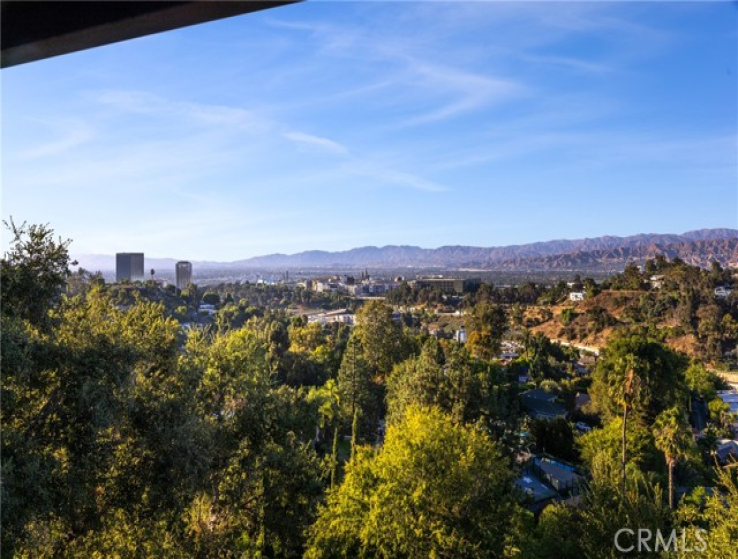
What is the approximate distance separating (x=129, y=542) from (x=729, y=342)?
150 ft

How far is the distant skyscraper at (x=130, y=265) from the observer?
70.1 meters

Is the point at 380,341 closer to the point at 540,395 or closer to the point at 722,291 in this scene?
the point at 540,395

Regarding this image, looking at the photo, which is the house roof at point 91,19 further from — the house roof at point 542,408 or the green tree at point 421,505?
the house roof at point 542,408

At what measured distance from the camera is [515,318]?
156ft

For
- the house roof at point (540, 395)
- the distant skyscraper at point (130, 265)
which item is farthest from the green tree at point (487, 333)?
the distant skyscraper at point (130, 265)

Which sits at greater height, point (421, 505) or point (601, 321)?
point (421, 505)

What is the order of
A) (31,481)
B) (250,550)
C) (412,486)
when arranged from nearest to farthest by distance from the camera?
(31,481)
(250,550)
(412,486)

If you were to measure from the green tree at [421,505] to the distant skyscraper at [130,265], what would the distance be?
6898 centimetres

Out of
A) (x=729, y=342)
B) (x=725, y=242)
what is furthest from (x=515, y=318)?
(x=725, y=242)

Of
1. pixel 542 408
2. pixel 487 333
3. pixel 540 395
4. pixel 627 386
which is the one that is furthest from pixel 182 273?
pixel 627 386

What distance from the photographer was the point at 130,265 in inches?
2808

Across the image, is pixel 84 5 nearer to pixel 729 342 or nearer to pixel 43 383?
pixel 43 383

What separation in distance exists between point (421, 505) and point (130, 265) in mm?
71363

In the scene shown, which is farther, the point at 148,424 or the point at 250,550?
the point at 250,550
